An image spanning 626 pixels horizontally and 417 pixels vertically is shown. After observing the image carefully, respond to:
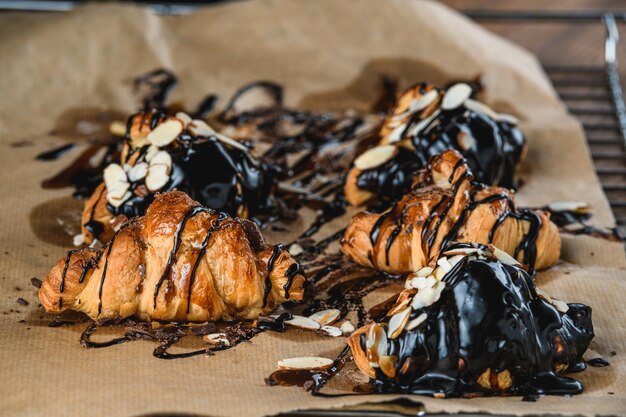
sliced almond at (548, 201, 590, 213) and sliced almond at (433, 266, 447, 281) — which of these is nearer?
sliced almond at (433, 266, 447, 281)

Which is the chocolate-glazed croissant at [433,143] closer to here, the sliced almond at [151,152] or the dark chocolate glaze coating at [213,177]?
the dark chocolate glaze coating at [213,177]

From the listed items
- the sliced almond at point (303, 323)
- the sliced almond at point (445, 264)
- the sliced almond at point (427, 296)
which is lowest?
the sliced almond at point (303, 323)

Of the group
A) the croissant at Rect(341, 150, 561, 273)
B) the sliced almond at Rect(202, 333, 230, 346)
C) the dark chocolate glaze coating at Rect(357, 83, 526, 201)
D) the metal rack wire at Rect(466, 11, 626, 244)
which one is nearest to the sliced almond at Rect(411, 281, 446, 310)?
the croissant at Rect(341, 150, 561, 273)

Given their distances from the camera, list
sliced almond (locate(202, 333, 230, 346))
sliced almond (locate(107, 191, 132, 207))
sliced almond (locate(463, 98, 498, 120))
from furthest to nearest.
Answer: sliced almond (locate(463, 98, 498, 120)) → sliced almond (locate(107, 191, 132, 207)) → sliced almond (locate(202, 333, 230, 346))

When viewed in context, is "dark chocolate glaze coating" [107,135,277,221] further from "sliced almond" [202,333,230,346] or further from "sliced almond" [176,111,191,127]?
"sliced almond" [202,333,230,346]

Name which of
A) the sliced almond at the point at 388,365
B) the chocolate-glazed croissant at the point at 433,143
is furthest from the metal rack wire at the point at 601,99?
the sliced almond at the point at 388,365

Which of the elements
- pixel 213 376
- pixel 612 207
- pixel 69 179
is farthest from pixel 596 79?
pixel 213 376
